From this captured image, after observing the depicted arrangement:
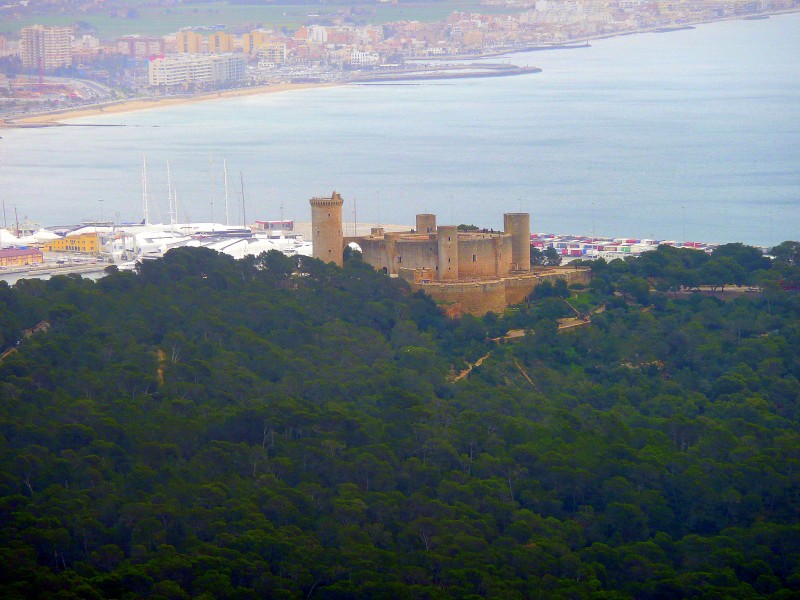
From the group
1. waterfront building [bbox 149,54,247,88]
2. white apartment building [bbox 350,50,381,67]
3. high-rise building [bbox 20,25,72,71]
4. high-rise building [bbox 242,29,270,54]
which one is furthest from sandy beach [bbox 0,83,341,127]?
high-rise building [bbox 242,29,270,54]

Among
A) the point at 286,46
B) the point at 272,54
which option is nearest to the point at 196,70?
the point at 272,54

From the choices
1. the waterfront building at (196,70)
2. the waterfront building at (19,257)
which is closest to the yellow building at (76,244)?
the waterfront building at (19,257)

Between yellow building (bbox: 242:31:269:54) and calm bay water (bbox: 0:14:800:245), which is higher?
yellow building (bbox: 242:31:269:54)

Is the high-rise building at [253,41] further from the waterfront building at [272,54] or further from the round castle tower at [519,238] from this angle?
the round castle tower at [519,238]

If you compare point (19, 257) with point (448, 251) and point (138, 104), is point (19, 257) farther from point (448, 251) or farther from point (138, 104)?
point (138, 104)

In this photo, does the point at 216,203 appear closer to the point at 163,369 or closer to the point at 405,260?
the point at 405,260

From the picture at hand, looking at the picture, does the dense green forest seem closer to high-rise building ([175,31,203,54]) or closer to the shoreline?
the shoreline

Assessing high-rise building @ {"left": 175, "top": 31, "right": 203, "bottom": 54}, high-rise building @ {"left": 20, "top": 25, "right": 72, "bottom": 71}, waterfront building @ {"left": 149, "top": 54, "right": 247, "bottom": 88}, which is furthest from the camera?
high-rise building @ {"left": 175, "top": 31, "right": 203, "bottom": 54}
